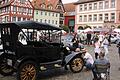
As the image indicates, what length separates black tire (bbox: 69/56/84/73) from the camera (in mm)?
12570

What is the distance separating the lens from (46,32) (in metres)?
11.8

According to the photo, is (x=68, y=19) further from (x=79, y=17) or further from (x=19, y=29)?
(x=19, y=29)

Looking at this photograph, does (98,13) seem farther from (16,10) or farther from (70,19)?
(70,19)

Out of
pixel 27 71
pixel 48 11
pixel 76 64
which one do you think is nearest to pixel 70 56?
pixel 76 64

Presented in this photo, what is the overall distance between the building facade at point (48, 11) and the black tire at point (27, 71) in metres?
66.9

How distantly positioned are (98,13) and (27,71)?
62.1m

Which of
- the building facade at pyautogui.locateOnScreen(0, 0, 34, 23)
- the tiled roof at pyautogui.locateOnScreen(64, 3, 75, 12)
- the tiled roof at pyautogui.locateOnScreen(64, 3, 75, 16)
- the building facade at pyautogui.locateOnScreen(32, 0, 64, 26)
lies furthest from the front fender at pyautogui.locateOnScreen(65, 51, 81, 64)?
the tiled roof at pyautogui.locateOnScreen(64, 3, 75, 12)

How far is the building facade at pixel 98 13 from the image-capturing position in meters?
65.8

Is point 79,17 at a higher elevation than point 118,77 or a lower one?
higher

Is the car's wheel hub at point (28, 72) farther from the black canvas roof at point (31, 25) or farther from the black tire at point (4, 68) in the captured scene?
the black tire at point (4, 68)

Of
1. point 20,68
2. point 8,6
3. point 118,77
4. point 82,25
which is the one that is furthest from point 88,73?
point 82,25

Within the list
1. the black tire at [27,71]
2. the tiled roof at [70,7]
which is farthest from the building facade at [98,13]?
the black tire at [27,71]

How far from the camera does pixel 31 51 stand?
422 inches

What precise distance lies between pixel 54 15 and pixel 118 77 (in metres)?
72.2
